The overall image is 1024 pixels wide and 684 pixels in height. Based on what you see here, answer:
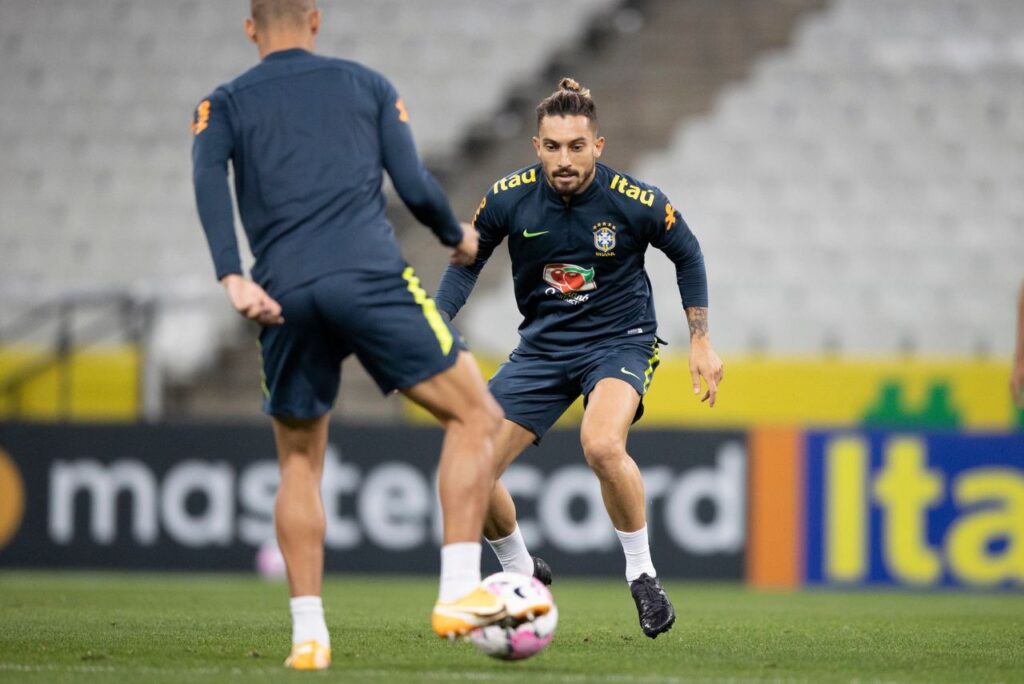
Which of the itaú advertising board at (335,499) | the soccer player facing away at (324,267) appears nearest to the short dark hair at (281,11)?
the soccer player facing away at (324,267)

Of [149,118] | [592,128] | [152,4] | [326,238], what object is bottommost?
[326,238]

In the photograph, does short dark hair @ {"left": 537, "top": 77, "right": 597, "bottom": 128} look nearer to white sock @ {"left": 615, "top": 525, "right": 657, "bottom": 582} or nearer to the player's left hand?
the player's left hand

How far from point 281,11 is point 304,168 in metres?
0.51

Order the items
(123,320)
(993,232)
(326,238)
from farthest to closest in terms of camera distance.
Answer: (993,232)
(123,320)
(326,238)

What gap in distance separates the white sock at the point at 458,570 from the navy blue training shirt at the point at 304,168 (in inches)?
34.2

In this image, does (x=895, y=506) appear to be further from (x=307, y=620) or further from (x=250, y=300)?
(x=250, y=300)

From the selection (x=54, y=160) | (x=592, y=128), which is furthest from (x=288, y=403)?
(x=54, y=160)

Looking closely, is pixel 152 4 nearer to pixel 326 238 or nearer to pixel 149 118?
pixel 149 118

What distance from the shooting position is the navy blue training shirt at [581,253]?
6.11m

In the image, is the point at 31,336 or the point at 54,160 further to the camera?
the point at 54,160

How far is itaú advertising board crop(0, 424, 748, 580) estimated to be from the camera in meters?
11.1

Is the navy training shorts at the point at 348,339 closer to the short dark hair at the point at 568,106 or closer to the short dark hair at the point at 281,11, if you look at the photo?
the short dark hair at the point at 281,11

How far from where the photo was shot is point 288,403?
4.67 meters

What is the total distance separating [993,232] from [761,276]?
2.29m
